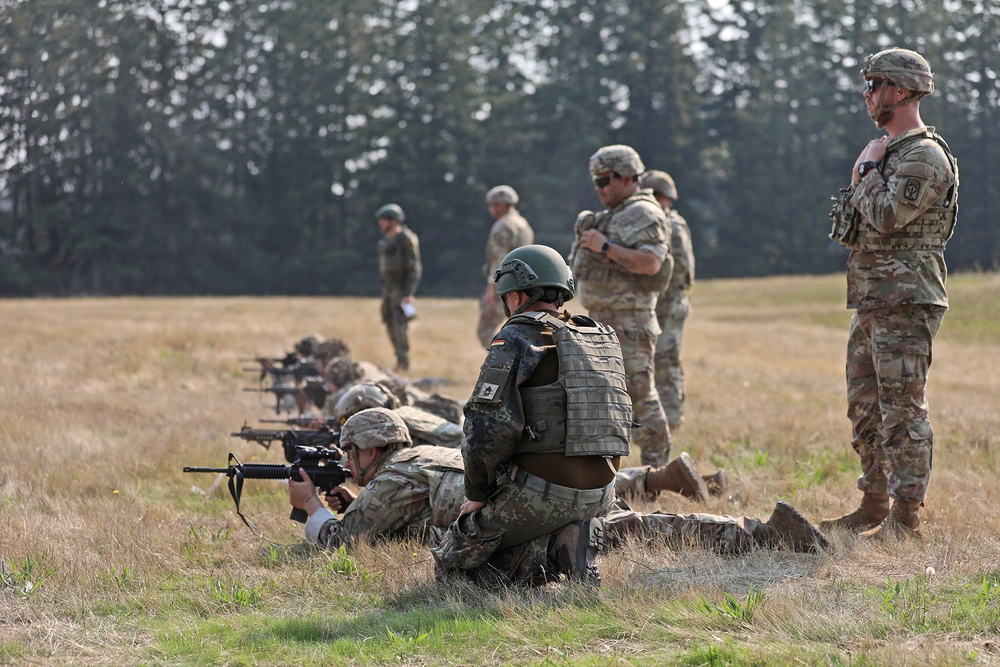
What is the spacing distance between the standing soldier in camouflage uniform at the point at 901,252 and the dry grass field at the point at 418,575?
18.8 inches

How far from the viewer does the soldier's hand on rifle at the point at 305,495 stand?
603cm

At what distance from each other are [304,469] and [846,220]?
3265mm

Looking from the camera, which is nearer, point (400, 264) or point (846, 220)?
point (846, 220)

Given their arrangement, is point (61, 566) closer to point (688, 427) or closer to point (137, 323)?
point (688, 427)

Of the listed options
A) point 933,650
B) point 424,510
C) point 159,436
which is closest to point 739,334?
point 159,436

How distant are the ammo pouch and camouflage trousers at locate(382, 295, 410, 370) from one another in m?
9.60

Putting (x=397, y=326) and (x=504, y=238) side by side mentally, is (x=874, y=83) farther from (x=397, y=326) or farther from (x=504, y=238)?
(x=397, y=326)

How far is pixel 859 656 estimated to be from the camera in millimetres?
3887

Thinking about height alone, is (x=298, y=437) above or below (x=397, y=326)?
below

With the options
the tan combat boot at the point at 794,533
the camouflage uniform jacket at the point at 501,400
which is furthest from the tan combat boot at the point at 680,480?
the camouflage uniform jacket at the point at 501,400

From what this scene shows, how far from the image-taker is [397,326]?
15.1 meters

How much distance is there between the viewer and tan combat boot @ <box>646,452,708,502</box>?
6664 mm

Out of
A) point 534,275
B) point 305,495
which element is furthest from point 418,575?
point 534,275

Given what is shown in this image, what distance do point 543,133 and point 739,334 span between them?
105 feet
